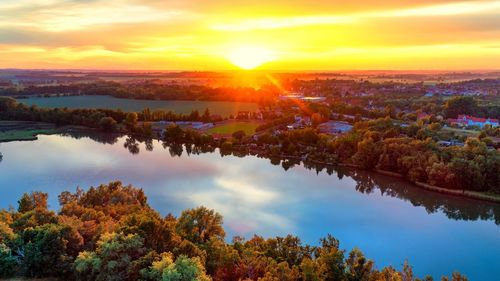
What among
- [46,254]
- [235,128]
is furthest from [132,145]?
[46,254]

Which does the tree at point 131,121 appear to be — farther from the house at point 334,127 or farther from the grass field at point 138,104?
the house at point 334,127

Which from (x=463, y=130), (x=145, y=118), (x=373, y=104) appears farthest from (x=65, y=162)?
(x=373, y=104)

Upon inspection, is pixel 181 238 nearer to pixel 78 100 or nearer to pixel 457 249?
pixel 457 249

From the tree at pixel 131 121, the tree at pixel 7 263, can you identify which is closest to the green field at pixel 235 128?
the tree at pixel 131 121

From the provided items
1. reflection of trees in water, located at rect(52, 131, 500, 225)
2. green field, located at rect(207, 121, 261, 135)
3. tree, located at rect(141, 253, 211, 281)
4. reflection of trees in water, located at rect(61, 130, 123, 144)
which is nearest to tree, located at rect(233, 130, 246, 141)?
reflection of trees in water, located at rect(52, 131, 500, 225)

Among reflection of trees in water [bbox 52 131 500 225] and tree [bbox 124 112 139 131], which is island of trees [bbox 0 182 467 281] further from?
tree [bbox 124 112 139 131]

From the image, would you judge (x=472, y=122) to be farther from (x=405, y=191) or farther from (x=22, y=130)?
(x=22, y=130)
